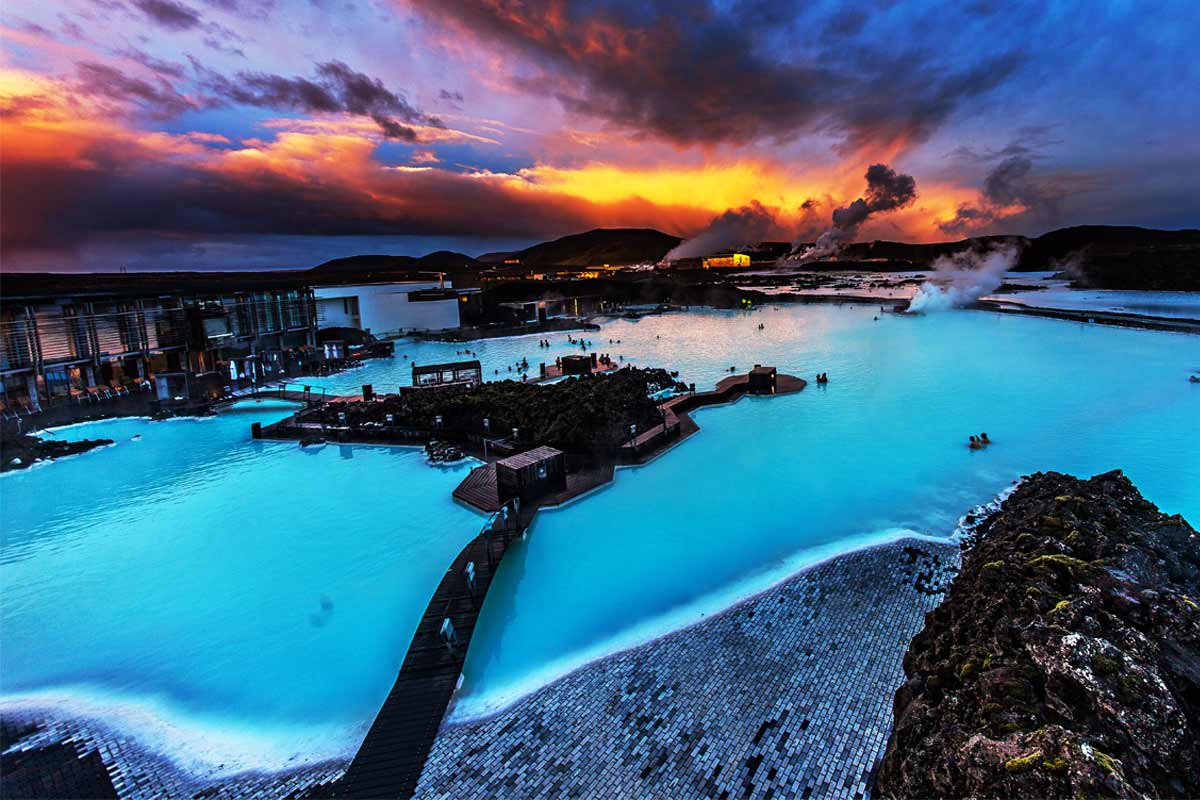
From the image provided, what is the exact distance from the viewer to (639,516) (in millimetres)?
12023

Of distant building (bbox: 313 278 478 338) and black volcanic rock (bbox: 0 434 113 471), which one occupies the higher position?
distant building (bbox: 313 278 478 338)

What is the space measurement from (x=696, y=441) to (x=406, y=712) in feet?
39.1

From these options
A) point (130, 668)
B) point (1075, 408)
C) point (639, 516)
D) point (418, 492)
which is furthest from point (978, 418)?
point (130, 668)

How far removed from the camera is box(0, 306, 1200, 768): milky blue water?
7.45 m

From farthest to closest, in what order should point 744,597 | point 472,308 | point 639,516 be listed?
point 472,308 < point 639,516 < point 744,597

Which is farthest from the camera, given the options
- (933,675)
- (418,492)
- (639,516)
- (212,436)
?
(212,436)

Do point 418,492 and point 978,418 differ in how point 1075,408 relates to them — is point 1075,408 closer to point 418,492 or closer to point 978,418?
point 978,418

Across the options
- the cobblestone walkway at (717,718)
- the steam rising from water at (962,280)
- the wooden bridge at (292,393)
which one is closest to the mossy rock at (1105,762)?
the cobblestone walkway at (717,718)

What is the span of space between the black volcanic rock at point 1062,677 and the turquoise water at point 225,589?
20.0 feet

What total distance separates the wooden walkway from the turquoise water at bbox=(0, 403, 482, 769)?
19.8 inches

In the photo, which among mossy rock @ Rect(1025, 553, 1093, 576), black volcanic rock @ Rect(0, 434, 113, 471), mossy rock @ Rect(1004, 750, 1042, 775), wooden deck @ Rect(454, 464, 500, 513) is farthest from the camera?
black volcanic rock @ Rect(0, 434, 113, 471)

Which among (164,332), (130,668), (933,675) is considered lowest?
(130,668)

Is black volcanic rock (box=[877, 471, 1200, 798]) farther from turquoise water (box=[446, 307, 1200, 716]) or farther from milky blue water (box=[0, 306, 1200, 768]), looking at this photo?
milky blue water (box=[0, 306, 1200, 768])

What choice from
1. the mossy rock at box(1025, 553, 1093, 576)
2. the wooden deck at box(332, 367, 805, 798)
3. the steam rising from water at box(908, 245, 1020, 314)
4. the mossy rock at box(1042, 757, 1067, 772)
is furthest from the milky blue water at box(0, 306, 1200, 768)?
the steam rising from water at box(908, 245, 1020, 314)
